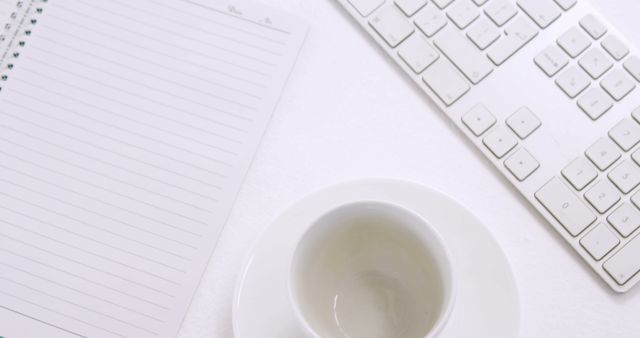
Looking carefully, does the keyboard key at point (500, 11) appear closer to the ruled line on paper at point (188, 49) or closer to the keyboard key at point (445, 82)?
the keyboard key at point (445, 82)

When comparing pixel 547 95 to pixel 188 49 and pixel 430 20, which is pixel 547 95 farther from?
pixel 188 49

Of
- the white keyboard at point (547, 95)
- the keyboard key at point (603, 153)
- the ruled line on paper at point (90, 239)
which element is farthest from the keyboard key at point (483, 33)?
the ruled line on paper at point (90, 239)

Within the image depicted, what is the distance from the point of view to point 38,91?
512 millimetres

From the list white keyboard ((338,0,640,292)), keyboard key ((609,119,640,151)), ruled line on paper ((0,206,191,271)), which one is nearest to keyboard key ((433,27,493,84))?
white keyboard ((338,0,640,292))

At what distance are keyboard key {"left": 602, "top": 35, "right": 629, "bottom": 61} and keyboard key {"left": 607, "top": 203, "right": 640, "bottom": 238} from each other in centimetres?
12

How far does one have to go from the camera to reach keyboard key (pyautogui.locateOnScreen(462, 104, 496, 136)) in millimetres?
480

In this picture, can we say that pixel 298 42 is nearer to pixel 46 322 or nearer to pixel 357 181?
pixel 357 181

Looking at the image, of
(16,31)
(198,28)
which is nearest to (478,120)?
(198,28)

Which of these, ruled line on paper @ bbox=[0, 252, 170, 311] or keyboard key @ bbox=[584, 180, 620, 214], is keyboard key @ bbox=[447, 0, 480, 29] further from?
ruled line on paper @ bbox=[0, 252, 170, 311]

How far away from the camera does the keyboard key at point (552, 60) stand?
489 mm

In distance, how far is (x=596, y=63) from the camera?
0.49m

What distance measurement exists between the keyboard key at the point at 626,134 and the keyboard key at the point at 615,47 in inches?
2.0

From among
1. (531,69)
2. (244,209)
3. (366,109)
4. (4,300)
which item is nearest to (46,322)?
(4,300)

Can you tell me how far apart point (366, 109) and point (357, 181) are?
0.07 meters
